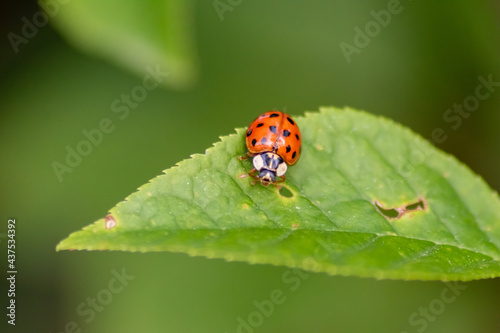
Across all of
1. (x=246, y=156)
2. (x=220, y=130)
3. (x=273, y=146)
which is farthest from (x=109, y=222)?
(x=220, y=130)

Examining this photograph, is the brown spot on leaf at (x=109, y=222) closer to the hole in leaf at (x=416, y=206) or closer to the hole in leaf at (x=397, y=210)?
the hole in leaf at (x=397, y=210)

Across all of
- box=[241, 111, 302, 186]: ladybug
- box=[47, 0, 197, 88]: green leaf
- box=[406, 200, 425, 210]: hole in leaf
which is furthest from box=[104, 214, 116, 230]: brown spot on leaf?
box=[406, 200, 425, 210]: hole in leaf

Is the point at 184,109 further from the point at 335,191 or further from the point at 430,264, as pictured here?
the point at 430,264

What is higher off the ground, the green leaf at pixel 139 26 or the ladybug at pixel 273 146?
the green leaf at pixel 139 26

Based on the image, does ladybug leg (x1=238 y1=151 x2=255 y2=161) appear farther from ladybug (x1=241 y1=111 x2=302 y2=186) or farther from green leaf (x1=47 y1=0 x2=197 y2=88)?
green leaf (x1=47 y1=0 x2=197 y2=88)

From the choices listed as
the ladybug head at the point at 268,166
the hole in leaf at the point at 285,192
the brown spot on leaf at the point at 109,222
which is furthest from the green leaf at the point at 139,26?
the brown spot on leaf at the point at 109,222

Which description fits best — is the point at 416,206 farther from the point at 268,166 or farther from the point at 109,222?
the point at 109,222

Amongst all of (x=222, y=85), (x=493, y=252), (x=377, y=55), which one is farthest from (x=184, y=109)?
(x=493, y=252)
